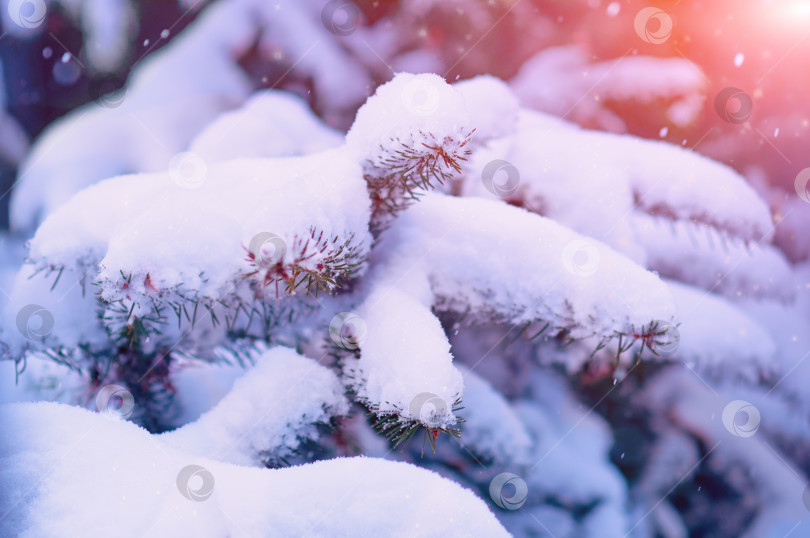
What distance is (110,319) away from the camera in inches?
23.3

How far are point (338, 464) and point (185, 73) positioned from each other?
46.3 inches

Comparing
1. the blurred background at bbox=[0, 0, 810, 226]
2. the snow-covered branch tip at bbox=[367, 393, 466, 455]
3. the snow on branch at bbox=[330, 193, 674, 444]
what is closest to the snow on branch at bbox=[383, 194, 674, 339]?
the snow on branch at bbox=[330, 193, 674, 444]

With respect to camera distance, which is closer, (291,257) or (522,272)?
(291,257)

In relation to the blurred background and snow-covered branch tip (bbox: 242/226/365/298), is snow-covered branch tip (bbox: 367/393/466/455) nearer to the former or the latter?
snow-covered branch tip (bbox: 242/226/365/298)

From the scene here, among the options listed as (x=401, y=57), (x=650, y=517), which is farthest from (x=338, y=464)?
(x=401, y=57)

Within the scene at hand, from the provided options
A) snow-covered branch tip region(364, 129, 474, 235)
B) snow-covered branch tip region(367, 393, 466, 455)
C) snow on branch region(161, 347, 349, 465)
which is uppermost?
snow-covered branch tip region(364, 129, 474, 235)

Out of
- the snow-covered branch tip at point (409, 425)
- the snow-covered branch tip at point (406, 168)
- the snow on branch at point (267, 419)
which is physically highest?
the snow-covered branch tip at point (406, 168)

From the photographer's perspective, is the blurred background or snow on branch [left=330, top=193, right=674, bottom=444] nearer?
snow on branch [left=330, top=193, right=674, bottom=444]

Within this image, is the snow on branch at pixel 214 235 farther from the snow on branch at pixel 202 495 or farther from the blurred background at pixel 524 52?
the blurred background at pixel 524 52

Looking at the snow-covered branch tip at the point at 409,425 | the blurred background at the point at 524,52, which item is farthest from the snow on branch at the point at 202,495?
the blurred background at the point at 524,52

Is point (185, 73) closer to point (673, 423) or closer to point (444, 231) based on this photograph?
point (444, 231)

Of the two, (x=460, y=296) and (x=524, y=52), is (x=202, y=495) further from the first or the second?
(x=524, y=52)

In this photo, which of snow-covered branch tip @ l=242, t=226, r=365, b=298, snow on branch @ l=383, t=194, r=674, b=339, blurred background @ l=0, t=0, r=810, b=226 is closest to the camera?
snow-covered branch tip @ l=242, t=226, r=365, b=298

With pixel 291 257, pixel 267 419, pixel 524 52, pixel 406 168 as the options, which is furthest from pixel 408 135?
pixel 524 52
